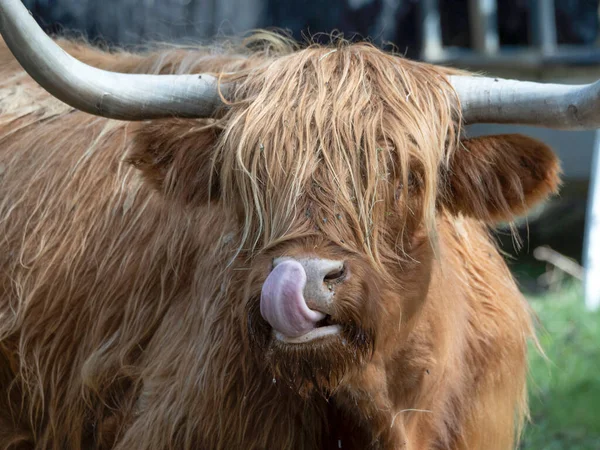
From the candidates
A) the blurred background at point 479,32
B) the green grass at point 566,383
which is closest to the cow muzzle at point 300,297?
the green grass at point 566,383

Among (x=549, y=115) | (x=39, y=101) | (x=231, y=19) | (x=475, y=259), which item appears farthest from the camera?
(x=231, y=19)

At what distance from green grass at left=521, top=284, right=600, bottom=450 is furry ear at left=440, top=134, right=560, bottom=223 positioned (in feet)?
4.47

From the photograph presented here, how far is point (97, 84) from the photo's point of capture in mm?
2918

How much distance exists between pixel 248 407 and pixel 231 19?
24.9ft

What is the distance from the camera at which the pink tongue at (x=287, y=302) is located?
2480 millimetres

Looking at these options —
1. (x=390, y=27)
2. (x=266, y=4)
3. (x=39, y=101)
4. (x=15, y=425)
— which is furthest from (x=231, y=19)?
(x=15, y=425)

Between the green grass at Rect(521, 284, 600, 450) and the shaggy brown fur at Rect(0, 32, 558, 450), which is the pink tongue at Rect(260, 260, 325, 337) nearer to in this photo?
the shaggy brown fur at Rect(0, 32, 558, 450)

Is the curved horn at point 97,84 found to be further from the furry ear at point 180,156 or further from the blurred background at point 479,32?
the blurred background at point 479,32

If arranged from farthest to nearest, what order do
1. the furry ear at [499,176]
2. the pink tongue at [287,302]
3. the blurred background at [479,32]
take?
the blurred background at [479,32] < the furry ear at [499,176] < the pink tongue at [287,302]

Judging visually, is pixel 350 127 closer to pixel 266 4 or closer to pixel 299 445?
pixel 299 445

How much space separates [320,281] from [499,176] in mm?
864

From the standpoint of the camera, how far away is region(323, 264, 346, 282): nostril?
2.57m

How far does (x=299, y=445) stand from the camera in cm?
302

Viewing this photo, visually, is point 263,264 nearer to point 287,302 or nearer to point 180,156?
point 287,302
